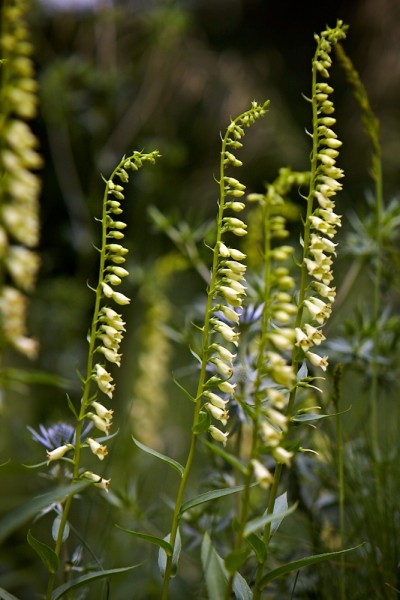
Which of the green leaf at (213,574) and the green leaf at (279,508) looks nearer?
the green leaf at (213,574)

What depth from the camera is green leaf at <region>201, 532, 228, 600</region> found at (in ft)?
1.89

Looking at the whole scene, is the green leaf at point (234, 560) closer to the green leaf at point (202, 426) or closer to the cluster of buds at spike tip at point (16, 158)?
the green leaf at point (202, 426)

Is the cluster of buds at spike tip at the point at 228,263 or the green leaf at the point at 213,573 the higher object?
the cluster of buds at spike tip at the point at 228,263

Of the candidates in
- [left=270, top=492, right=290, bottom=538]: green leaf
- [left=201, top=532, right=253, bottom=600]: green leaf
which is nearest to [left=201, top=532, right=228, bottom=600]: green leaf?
[left=201, top=532, right=253, bottom=600]: green leaf

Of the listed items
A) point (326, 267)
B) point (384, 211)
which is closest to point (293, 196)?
point (384, 211)

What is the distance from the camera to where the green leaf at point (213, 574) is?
0.58 m

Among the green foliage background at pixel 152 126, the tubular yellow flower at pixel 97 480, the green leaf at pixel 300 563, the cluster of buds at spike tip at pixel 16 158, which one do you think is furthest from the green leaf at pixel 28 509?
the green foliage background at pixel 152 126

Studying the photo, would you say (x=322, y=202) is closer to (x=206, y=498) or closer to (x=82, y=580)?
(x=206, y=498)

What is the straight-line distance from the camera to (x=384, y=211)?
1.35 meters

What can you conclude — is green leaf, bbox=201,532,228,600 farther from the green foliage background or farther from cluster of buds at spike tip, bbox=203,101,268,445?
the green foliage background

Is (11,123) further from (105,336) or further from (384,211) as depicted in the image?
(384,211)

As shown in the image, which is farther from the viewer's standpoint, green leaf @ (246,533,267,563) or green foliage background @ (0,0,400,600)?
green foliage background @ (0,0,400,600)

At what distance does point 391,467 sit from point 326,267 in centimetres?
58

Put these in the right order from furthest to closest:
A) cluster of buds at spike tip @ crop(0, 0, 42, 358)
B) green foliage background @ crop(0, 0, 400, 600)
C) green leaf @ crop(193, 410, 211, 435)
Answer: green foliage background @ crop(0, 0, 400, 600)
cluster of buds at spike tip @ crop(0, 0, 42, 358)
green leaf @ crop(193, 410, 211, 435)
